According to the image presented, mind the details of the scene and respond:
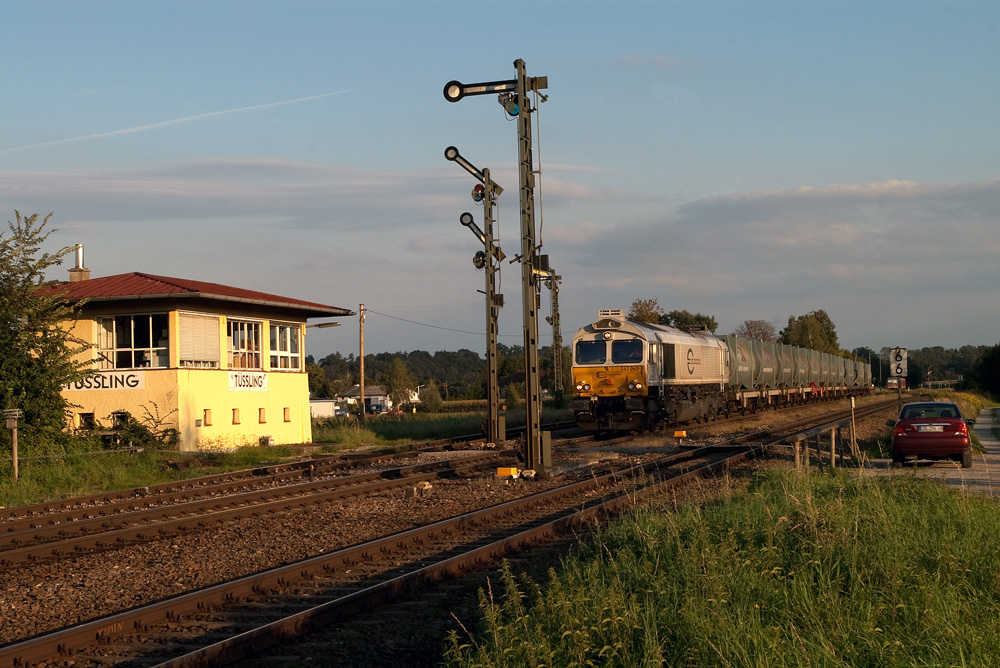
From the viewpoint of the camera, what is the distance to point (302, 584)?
8844mm

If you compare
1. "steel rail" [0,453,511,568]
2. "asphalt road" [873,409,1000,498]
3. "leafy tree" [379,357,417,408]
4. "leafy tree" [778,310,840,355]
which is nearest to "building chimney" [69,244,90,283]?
"steel rail" [0,453,511,568]

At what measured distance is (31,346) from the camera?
20.7 metres

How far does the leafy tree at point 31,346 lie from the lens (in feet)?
67.0

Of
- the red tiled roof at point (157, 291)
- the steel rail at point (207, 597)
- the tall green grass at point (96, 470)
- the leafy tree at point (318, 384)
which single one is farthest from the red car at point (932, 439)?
the leafy tree at point (318, 384)

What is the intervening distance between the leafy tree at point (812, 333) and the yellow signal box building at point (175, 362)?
349 feet

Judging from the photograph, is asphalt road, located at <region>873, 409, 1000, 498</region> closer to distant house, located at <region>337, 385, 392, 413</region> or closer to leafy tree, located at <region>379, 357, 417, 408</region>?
leafy tree, located at <region>379, 357, 417, 408</region>

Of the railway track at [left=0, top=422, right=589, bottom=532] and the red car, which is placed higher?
the red car

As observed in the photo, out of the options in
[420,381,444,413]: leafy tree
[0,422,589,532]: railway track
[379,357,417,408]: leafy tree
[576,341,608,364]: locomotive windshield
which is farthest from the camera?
[379,357,417,408]: leafy tree

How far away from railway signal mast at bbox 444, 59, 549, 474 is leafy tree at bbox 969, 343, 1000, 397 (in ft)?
291

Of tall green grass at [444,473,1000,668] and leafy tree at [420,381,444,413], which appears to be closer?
tall green grass at [444,473,1000,668]

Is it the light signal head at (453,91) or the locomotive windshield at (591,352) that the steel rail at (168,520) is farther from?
the locomotive windshield at (591,352)

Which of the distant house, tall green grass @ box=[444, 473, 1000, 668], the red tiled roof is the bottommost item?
the distant house

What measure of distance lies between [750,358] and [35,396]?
1152 inches

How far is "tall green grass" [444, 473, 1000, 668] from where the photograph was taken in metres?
5.33
